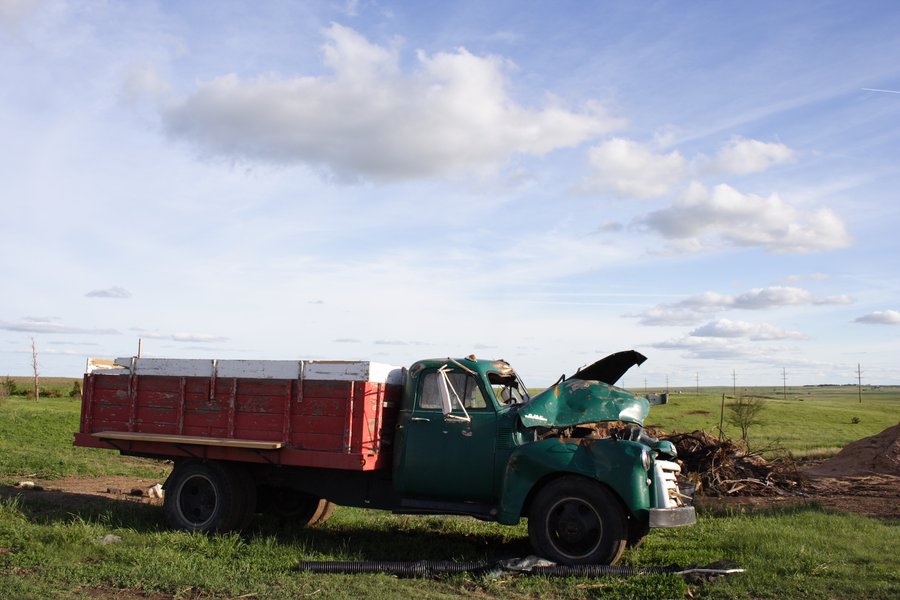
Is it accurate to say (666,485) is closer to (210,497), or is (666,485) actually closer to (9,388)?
(210,497)

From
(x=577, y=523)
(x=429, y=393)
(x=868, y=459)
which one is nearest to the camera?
(x=577, y=523)

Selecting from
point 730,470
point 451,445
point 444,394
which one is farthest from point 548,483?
point 730,470

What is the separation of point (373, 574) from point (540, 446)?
2.14 metres

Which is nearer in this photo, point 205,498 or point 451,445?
point 451,445

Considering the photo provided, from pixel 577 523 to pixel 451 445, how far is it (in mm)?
1638

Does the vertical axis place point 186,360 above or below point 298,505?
above

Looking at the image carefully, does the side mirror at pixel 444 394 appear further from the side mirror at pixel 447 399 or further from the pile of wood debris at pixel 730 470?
the pile of wood debris at pixel 730 470

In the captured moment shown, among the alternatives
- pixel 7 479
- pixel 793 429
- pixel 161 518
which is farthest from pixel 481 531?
pixel 793 429

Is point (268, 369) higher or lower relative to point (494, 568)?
higher

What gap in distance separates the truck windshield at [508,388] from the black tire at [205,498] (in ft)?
11.0

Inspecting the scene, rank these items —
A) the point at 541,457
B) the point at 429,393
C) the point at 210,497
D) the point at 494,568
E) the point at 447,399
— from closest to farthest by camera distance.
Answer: the point at 494,568 → the point at 541,457 → the point at 447,399 → the point at 429,393 → the point at 210,497

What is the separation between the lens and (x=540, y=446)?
847 cm

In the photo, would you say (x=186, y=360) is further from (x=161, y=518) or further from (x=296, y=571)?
(x=296, y=571)

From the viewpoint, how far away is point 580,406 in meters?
9.03
